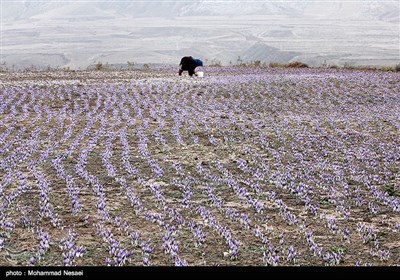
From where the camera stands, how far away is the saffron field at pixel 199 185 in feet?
25.1

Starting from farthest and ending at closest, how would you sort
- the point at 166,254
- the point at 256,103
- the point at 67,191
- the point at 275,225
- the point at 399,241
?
the point at 256,103 → the point at 67,191 → the point at 275,225 → the point at 399,241 → the point at 166,254

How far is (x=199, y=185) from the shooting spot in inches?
438

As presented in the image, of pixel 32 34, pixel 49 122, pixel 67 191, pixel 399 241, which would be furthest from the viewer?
pixel 32 34

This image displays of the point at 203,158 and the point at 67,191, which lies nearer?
the point at 67,191

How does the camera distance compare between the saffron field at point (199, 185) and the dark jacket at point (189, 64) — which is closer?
the saffron field at point (199, 185)

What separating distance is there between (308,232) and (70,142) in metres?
9.38

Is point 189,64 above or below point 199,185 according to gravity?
below

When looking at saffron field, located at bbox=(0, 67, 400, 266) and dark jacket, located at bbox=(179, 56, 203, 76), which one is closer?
saffron field, located at bbox=(0, 67, 400, 266)

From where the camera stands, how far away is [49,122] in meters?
19.2

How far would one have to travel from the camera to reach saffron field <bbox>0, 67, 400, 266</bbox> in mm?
7645

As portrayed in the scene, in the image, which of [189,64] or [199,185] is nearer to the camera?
[199,185]

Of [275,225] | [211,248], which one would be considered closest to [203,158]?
[275,225]

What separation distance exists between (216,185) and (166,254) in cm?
383

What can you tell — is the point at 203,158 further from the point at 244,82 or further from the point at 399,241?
the point at 244,82
